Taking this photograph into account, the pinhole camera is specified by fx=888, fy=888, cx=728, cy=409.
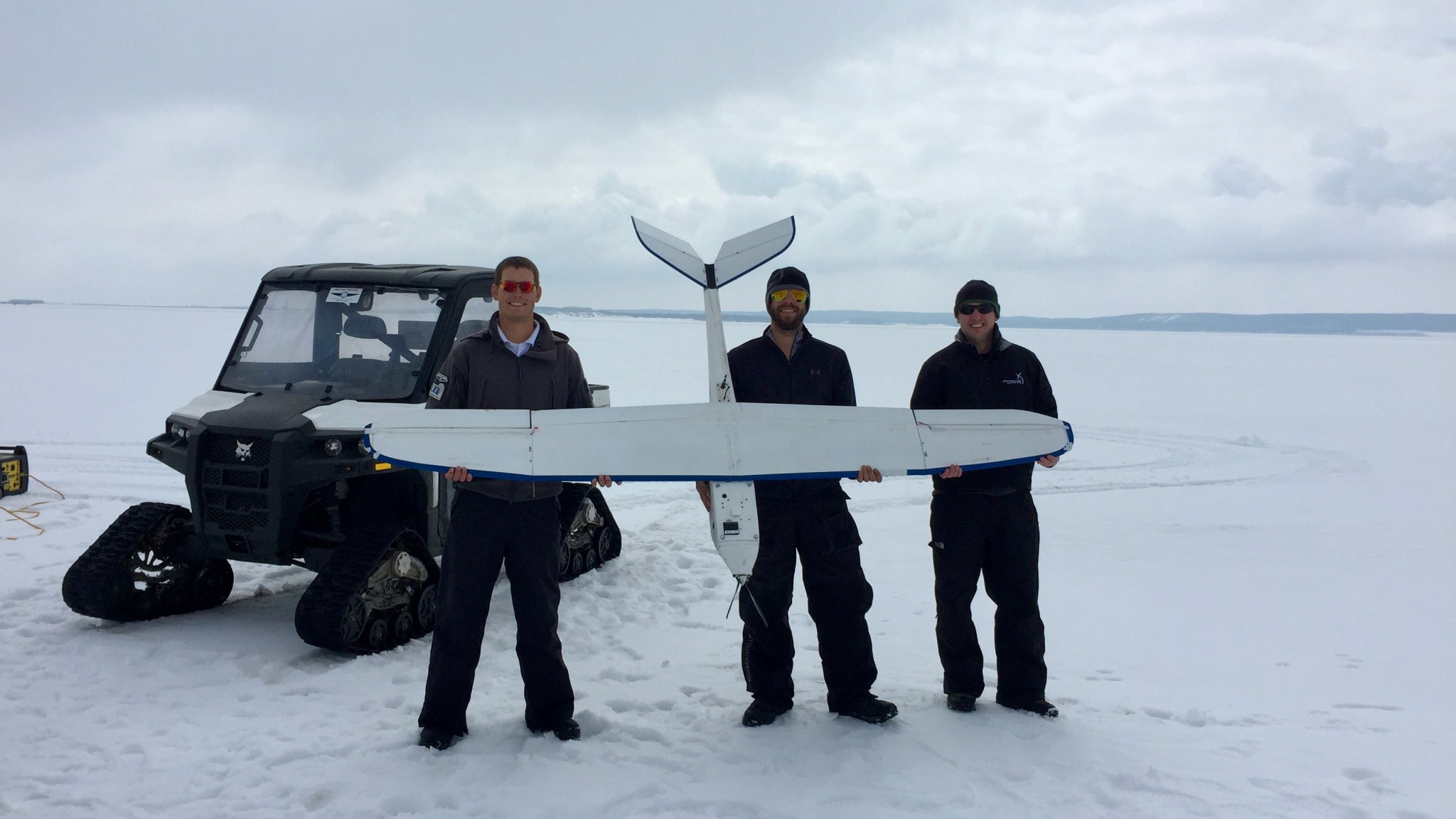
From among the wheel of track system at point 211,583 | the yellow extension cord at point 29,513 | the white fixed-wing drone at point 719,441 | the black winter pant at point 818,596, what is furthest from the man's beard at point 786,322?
the yellow extension cord at point 29,513

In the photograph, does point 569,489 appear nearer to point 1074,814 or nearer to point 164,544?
point 164,544

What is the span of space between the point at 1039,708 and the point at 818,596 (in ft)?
3.72

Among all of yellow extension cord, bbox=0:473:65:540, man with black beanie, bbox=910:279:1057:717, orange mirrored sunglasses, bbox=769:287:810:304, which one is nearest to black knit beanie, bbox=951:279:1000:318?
man with black beanie, bbox=910:279:1057:717

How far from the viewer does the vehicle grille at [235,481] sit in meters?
4.64

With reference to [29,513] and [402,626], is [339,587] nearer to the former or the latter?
[402,626]

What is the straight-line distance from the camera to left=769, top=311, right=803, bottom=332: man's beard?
389cm

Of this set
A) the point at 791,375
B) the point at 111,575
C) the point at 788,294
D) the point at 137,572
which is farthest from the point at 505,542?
the point at 137,572

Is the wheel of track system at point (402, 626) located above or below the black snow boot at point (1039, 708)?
above

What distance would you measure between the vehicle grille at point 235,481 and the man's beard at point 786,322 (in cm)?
273

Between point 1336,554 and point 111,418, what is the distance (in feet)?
54.8

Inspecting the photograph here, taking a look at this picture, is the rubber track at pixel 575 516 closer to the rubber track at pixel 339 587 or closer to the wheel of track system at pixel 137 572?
the rubber track at pixel 339 587

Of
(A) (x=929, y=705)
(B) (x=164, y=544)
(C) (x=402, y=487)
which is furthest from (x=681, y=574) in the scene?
(B) (x=164, y=544)

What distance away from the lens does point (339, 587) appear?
459 cm

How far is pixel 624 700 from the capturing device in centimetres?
423
